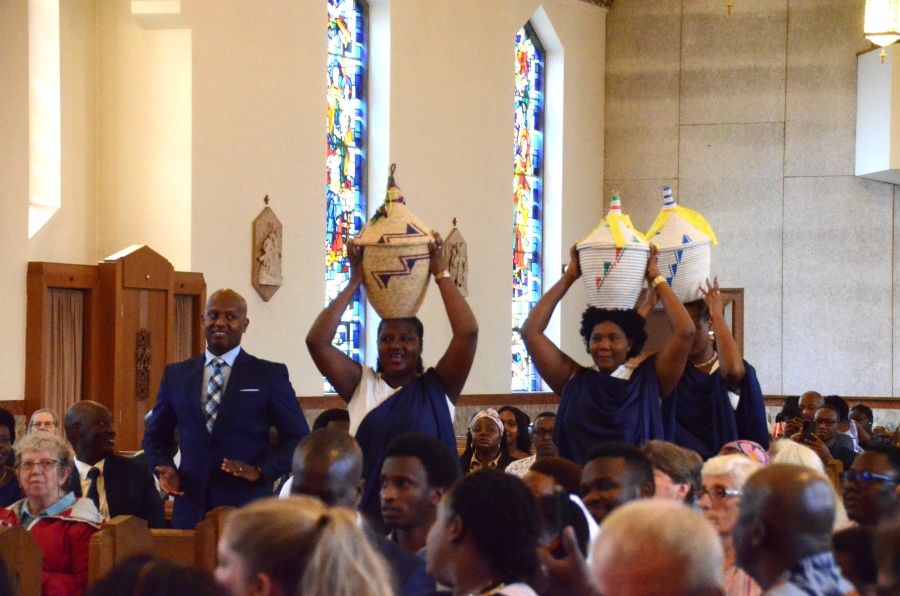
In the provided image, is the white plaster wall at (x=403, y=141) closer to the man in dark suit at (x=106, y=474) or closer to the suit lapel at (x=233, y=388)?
the man in dark suit at (x=106, y=474)

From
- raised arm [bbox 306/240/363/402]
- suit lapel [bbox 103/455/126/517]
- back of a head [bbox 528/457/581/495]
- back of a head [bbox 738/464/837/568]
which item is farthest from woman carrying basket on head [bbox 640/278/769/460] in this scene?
back of a head [bbox 738/464/837/568]

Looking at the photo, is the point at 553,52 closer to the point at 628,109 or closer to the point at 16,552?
the point at 628,109

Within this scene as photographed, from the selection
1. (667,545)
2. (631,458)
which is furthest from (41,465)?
(667,545)

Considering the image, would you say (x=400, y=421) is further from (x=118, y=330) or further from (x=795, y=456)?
(x=118, y=330)

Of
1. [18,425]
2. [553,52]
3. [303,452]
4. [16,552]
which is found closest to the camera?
[303,452]

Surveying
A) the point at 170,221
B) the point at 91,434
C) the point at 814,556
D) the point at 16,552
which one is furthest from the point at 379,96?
the point at 814,556

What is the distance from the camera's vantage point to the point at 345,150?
1207 centimetres

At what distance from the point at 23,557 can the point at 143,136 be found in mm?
7118

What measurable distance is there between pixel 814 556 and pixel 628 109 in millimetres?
13454

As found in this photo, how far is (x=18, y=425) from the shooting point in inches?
340

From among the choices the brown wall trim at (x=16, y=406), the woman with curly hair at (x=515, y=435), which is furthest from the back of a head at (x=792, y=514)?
the brown wall trim at (x=16, y=406)

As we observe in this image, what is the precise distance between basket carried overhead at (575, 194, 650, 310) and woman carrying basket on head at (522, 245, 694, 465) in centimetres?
5

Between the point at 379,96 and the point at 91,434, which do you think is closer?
the point at 91,434

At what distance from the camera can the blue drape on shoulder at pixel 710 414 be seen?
4820 millimetres
